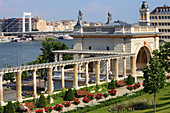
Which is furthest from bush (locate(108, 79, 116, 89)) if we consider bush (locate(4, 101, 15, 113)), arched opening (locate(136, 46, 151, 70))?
arched opening (locate(136, 46, 151, 70))

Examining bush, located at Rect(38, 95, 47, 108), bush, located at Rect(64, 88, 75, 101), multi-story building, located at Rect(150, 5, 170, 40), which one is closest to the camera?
bush, located at Rect(38, 95, 47, 108)

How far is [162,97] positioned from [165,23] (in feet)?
208

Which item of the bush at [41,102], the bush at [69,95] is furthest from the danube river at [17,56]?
the bush at [41,102]

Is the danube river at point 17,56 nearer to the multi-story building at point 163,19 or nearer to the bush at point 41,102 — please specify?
the multi-story building at point 163,19

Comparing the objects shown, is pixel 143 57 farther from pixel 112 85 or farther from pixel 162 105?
pixel 162 105

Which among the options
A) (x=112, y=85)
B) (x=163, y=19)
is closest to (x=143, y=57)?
(x=112, y=85)

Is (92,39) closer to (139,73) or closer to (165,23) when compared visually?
(139,73)

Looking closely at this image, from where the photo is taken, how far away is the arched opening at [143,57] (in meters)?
52.9

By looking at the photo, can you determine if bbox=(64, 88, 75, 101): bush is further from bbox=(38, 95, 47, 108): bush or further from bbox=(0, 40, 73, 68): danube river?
bbox=(0, 40, 73, 68): danube river

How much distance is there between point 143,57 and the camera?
175 feet

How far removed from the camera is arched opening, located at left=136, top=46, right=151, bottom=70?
173 feet

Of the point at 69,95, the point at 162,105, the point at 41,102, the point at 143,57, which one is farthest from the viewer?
the point at 143,57

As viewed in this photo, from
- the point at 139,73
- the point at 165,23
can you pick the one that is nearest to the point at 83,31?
the point at 139,73

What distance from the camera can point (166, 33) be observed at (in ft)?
293
